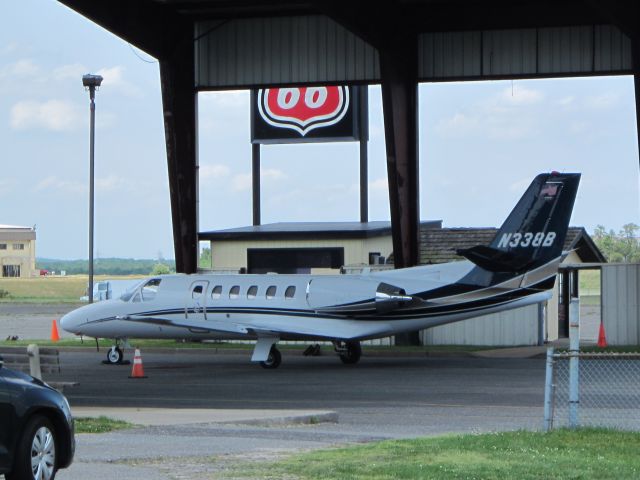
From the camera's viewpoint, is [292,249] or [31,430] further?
[292,249]

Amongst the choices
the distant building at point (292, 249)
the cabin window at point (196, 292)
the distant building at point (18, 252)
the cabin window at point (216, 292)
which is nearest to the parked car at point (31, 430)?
the cabin window at point (216, 292)

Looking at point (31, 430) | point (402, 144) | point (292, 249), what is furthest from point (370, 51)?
point (31, 430)

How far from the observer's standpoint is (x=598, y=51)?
38.0 metres

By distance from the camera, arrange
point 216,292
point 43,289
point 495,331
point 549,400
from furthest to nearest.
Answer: point 43,289, point 495,331, point 216,292, point 549,400

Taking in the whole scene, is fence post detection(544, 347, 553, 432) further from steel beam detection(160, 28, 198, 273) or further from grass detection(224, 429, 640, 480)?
steel beam detection(160, 28, 198, 273)

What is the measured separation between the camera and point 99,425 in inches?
667

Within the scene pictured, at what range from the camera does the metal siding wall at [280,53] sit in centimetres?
3994

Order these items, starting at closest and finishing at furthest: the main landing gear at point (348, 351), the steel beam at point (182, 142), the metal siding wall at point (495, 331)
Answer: the main landing gear at point (348, 351) < the metal siding wall at point (495, 331) < the steel beam at point (182, 142)

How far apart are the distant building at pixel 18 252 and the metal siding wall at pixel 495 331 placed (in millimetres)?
116784

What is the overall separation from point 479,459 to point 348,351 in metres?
19.6

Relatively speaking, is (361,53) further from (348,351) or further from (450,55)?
(348,351)

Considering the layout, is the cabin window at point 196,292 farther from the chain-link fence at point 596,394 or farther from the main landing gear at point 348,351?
the chain-link fence at point 596,394

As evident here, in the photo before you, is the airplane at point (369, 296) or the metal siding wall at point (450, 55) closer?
the airplane at point (369, 296)

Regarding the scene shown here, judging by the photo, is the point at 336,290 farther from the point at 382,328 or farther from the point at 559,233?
the point at 559,233
